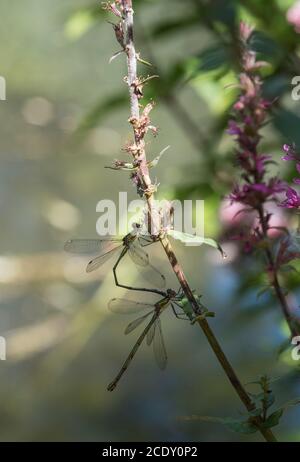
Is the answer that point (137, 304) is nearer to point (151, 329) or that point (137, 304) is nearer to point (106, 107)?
point (151, 329)

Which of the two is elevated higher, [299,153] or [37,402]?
[299,153]

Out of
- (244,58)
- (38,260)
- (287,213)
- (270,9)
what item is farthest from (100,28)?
(244,58)

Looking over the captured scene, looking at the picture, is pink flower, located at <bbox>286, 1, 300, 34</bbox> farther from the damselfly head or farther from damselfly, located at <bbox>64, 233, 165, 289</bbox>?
the damselfly head

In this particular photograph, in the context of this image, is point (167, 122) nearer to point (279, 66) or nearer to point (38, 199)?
point (38, 199)

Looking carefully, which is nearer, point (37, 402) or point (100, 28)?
point (37, 402)

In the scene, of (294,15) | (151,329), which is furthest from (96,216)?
(151,329)

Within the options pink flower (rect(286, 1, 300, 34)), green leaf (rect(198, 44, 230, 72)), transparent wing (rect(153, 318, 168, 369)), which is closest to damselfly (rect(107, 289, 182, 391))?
transparent wing (rect(153, 318, 168, 369))
